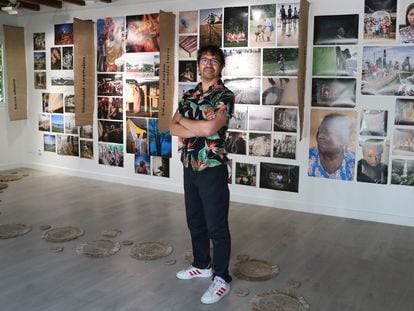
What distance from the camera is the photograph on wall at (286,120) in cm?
533

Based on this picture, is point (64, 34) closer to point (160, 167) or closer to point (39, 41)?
point (39, 41)

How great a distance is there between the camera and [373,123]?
4.95 metres

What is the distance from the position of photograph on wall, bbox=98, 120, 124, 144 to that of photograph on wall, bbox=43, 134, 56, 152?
1.05 metres

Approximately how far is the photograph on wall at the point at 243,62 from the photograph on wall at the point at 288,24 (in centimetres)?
32

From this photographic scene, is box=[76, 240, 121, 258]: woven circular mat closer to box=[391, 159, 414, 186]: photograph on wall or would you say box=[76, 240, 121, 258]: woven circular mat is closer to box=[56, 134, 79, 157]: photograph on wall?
box=[391, 159, 414, 186]: photograph on wall

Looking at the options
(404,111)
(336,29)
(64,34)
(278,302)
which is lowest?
(278,302)

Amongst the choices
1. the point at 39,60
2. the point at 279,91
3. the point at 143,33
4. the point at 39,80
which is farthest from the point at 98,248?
the point at 39,60

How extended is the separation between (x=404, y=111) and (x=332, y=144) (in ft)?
2.72

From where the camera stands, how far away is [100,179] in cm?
693

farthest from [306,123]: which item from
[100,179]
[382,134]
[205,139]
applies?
[100,179]

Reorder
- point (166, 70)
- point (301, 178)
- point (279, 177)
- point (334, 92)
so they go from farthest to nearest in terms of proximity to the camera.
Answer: point (166, 70) < point (279, 177) < point (301, 178) < point (334, 92)

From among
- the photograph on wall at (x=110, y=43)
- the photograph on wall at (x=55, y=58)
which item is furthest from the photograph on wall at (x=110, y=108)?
the photograph on wall at (x=55, y=58)

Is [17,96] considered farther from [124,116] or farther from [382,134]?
[382,134]

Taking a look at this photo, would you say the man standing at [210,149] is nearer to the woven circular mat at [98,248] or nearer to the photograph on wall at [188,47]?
the woven circular mat at [98,248]
